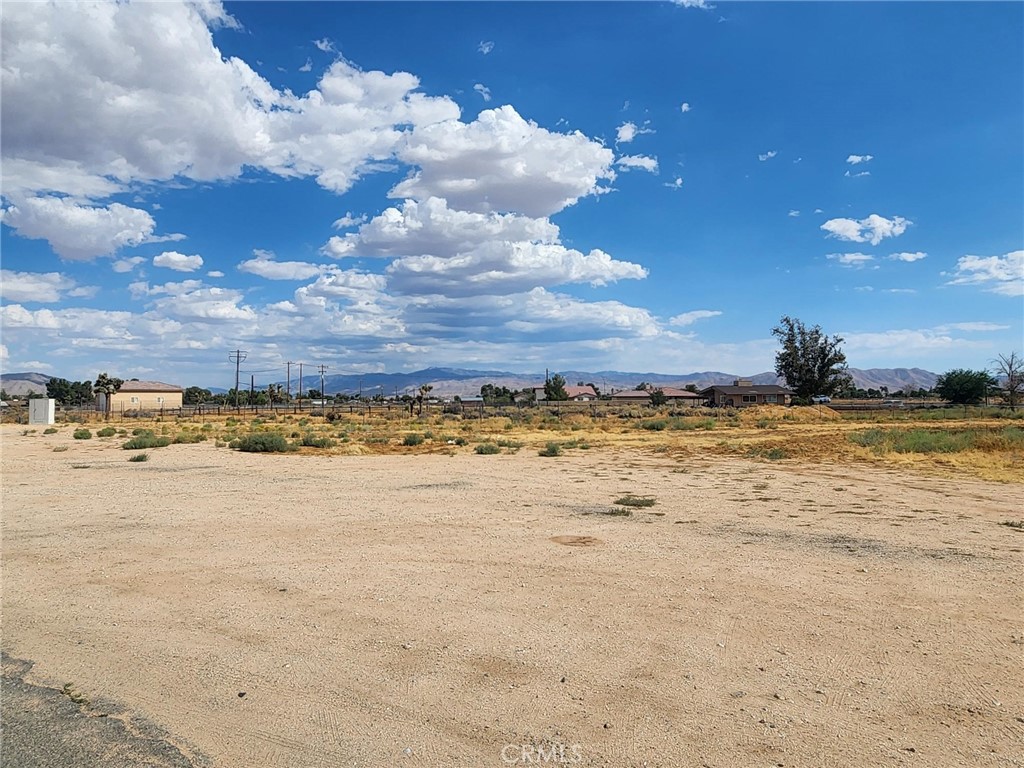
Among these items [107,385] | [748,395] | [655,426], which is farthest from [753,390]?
[107,385]

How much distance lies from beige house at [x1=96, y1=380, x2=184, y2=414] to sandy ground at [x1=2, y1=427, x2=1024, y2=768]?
95.7 meters

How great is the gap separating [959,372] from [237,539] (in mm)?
105986

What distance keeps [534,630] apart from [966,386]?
103 metres

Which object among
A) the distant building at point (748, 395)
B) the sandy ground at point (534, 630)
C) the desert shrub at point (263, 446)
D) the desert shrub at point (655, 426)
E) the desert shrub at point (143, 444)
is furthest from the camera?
the distant building at point (748, 395)

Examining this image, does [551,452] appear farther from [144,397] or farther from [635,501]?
[144,397]

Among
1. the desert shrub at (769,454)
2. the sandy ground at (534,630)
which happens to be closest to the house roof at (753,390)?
the desert shrub at (769,454)

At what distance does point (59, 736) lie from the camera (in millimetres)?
4766

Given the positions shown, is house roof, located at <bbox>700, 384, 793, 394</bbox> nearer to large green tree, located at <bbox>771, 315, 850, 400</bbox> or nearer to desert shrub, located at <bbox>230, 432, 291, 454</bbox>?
large green tree, located at <bbox>771, 315, 850, 400</bbox>

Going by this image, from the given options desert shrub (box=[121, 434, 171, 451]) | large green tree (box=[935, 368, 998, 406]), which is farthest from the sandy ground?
large green tree (box=[935, 368, 998, 406])

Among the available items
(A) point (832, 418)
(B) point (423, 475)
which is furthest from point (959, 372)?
(B) point (423, 475)

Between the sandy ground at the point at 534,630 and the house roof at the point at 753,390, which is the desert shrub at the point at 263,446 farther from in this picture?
the house roof at the point at 753,390

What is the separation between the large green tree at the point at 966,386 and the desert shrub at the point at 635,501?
8951 cm

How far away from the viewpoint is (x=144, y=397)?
106m

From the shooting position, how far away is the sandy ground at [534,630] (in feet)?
15.6
